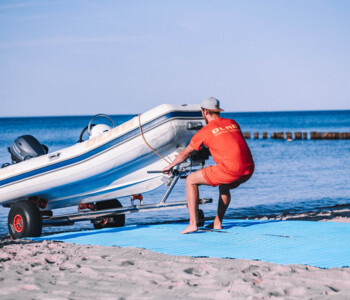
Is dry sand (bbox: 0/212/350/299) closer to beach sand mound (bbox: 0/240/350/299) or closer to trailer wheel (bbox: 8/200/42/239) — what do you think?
beach sand mound (bbox: 0/240/350/299)

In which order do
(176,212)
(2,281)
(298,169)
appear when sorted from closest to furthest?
(2,281) → (176,212) → (298,169)

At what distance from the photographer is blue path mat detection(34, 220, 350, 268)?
503 cm

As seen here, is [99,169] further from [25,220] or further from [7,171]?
A: [7,171]

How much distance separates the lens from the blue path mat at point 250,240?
503 centimetres

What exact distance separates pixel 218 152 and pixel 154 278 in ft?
6.20

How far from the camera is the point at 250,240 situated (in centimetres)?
579

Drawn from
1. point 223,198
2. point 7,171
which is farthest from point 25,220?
point 223,198

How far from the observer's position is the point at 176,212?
11.3 metres

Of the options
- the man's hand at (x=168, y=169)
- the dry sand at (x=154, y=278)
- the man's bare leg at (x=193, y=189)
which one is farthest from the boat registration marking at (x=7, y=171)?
the man's bare leg at (x=193, y=189)

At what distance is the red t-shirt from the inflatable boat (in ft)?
2.07

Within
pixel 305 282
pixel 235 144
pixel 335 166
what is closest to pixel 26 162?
pixel 235 144

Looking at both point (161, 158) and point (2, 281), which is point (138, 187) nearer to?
point (161, 158)

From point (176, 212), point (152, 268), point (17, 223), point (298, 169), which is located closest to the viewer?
point (152, 268)

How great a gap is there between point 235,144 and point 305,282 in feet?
6.78
